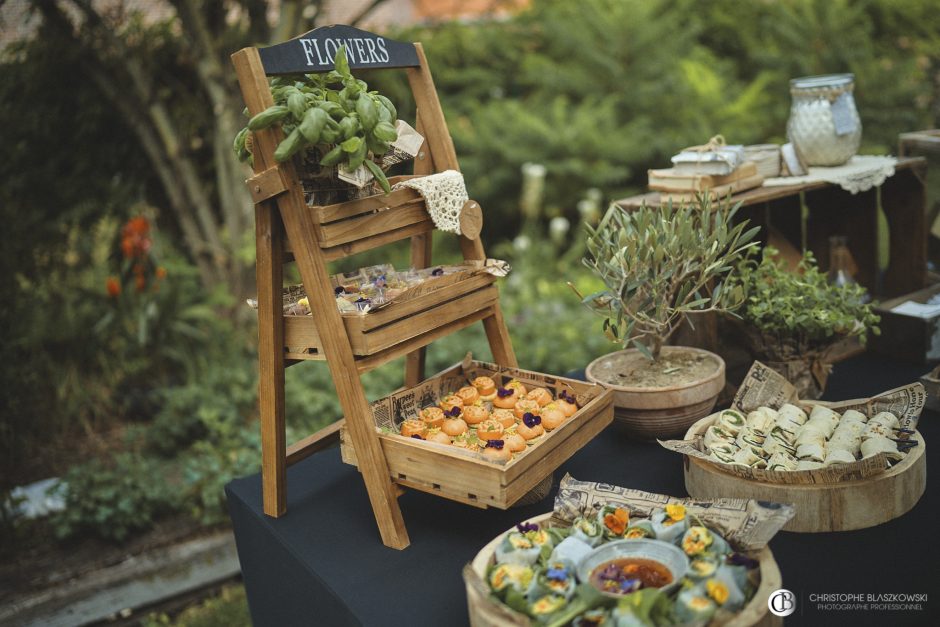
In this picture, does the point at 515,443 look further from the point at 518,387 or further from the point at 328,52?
the point at 328,52

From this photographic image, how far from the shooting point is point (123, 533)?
3.12 m

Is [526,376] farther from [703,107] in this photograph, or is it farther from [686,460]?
[703,107]

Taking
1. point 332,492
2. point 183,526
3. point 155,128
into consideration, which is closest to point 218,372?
point 183,526

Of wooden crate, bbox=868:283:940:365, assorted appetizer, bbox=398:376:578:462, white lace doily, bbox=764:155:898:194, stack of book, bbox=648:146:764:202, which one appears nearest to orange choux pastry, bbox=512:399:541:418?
assorted appetizer, bbox=398:376:578:462

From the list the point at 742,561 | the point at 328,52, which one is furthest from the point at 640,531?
the point at 328,52

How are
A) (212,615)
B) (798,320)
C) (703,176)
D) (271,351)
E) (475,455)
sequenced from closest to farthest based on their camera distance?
(475,455), (271,351), (798,320), (703,176), (212,615)

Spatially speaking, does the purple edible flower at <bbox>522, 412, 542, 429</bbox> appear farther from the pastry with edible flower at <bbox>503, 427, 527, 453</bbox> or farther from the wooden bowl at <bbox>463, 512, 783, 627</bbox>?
the wooden bowl at <bbox>463, 512, 783, 627</bbox>

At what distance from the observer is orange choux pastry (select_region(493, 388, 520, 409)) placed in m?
1.77

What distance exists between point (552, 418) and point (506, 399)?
0.16 m

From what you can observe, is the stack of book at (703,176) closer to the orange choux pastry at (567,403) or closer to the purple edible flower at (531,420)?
the orange choux pastry at (567,403)

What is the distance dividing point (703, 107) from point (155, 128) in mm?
3600

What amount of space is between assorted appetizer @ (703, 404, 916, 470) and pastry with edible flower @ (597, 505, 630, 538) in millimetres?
290

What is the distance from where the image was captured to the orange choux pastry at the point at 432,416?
1.70 m

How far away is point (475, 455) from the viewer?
145 cm
